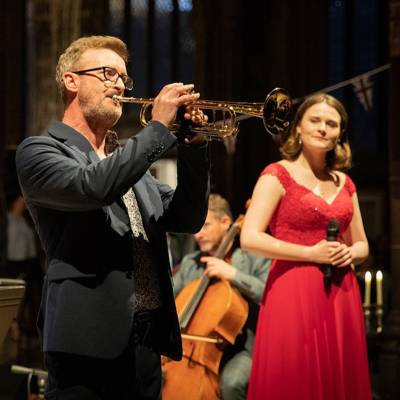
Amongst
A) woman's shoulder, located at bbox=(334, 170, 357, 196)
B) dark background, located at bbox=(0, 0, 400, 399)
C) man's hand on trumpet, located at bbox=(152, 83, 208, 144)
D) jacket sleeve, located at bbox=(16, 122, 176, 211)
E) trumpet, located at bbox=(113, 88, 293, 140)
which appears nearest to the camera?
jacket sleeve, located at bbox=(16, 122, 176, 211)

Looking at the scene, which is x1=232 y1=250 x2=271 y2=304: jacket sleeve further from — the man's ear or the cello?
the man's ear

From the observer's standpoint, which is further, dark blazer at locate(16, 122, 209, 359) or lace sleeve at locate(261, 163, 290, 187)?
lace sleeve at locate(261, 163, 290, 187)

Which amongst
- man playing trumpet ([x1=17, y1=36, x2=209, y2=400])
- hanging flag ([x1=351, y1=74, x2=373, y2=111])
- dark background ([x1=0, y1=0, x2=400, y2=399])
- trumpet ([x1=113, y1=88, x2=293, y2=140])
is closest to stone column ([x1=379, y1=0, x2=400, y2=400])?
hanging flag ([x1=351, y1=74, x2=373, y2=111])

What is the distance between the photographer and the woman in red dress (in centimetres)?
334

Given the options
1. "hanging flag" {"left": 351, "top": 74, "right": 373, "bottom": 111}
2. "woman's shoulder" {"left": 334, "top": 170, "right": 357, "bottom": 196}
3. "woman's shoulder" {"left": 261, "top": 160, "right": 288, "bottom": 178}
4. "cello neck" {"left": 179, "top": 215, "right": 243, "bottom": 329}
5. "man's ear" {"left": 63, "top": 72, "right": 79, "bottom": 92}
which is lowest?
"cello neck" {"left": 179, "top": 215, "right": 243, "bottom": 329}

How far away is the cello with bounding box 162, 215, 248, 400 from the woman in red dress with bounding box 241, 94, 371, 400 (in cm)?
48

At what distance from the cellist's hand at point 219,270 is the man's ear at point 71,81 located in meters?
1.88

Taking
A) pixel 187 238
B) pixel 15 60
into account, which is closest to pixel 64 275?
pixel 187 238

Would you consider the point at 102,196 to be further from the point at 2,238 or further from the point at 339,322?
the point at 2,238

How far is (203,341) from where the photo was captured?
395 centimetres

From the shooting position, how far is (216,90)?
8070 millimetres

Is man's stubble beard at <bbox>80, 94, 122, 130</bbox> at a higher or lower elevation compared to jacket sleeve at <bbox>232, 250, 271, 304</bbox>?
higher

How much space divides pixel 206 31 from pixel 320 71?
129 centimetres

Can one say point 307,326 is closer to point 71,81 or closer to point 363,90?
point 71,81
